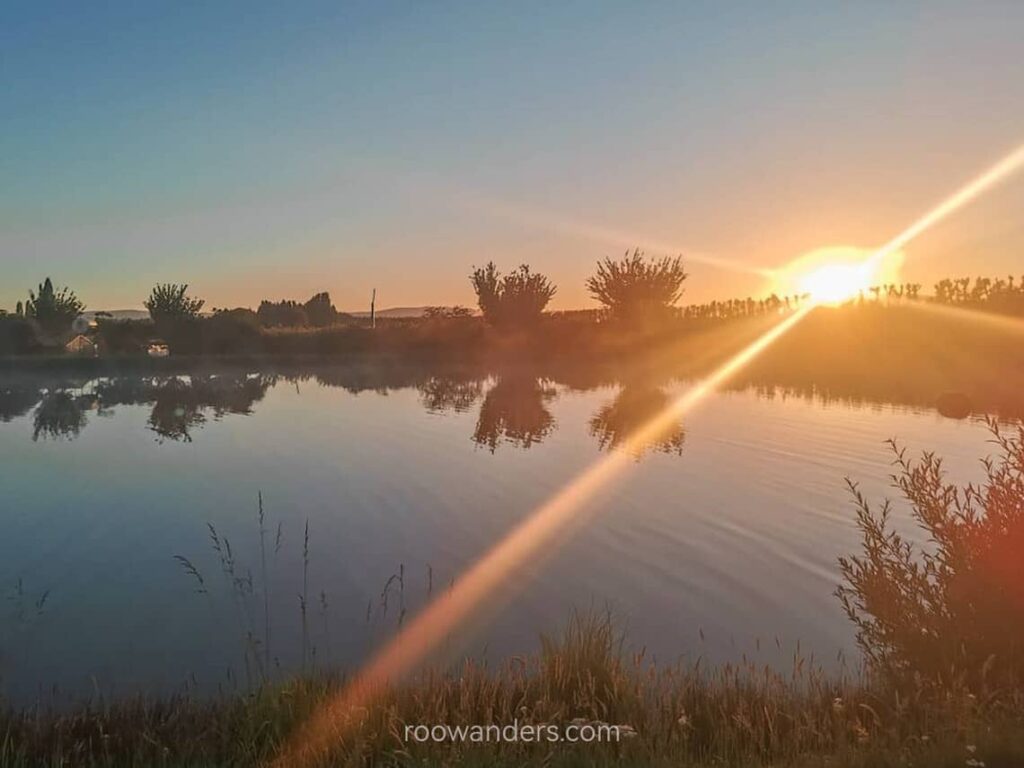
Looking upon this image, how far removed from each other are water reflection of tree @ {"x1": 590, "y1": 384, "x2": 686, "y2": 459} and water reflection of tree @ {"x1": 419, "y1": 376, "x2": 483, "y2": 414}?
4175mm

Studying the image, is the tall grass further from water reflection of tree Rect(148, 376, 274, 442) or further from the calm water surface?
water reflection of tree Rect(148, 376, 274, 442)

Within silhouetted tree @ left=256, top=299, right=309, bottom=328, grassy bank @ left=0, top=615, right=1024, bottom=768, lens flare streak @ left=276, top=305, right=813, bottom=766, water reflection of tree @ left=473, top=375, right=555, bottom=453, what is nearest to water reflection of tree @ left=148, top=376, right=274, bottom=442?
water reflection of tree @ left=473, top=375, right=555, bottom=453

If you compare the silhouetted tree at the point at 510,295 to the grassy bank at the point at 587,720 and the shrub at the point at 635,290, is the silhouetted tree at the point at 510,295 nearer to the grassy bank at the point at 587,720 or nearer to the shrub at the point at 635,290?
the shrub at the point at 635,290

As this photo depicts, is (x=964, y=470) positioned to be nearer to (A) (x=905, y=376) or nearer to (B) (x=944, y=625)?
(B) (x=944, y=625)

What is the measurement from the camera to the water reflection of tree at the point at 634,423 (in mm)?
15211

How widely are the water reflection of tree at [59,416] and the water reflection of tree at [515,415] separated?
889 cm

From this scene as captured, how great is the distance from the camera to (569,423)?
61.7 feet

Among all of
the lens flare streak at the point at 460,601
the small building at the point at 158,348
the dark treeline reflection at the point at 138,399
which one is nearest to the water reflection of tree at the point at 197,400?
the dark treeline reflection at the point at 138,399

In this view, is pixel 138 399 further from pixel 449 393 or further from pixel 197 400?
pixel 449 393

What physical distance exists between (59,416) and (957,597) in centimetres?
2147

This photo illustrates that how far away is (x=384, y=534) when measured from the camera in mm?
9016

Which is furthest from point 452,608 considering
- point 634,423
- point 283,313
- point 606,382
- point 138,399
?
point 283,313

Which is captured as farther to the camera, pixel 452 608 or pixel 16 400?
pixel 16 400

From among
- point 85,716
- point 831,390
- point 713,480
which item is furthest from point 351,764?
point 831,390
